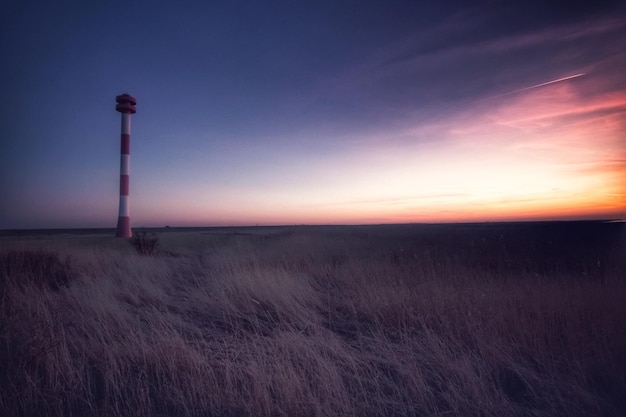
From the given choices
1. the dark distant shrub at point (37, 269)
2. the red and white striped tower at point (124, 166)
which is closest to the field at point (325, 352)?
the dark distant shrub at point (37, 269)

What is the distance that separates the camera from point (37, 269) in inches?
301

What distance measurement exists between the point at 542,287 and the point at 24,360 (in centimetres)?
782

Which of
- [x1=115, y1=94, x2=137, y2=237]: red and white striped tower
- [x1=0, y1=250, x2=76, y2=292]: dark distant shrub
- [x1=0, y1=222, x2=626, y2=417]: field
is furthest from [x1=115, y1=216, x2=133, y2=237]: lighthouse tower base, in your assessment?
[x1=0, y1=222, x2=626, y2=417]: field

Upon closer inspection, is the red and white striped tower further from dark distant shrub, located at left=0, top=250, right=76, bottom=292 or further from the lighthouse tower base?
dark distant shrub, located at left=0, top=250, right=76, bottom=292

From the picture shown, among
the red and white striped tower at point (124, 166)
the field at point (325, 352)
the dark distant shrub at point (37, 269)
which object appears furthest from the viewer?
the red and white striped tower at point (124, 166)

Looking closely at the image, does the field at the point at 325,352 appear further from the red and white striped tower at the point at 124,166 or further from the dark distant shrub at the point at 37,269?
the red and white striped tower at the point at 124,166

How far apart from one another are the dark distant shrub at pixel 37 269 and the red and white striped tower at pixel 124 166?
1403 centimetres

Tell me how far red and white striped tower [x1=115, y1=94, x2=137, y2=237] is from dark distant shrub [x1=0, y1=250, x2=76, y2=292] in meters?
14.0

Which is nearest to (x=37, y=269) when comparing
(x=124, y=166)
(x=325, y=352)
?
(x=325, y=352)

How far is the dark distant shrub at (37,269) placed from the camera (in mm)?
7094

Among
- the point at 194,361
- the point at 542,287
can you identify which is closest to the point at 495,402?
the point at 194,361

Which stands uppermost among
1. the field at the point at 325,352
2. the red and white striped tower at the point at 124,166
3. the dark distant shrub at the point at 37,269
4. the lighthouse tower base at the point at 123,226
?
the red and white striped tower at the point at 124,166

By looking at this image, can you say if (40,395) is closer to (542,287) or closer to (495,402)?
(495,402)

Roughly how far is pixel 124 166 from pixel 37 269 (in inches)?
635
